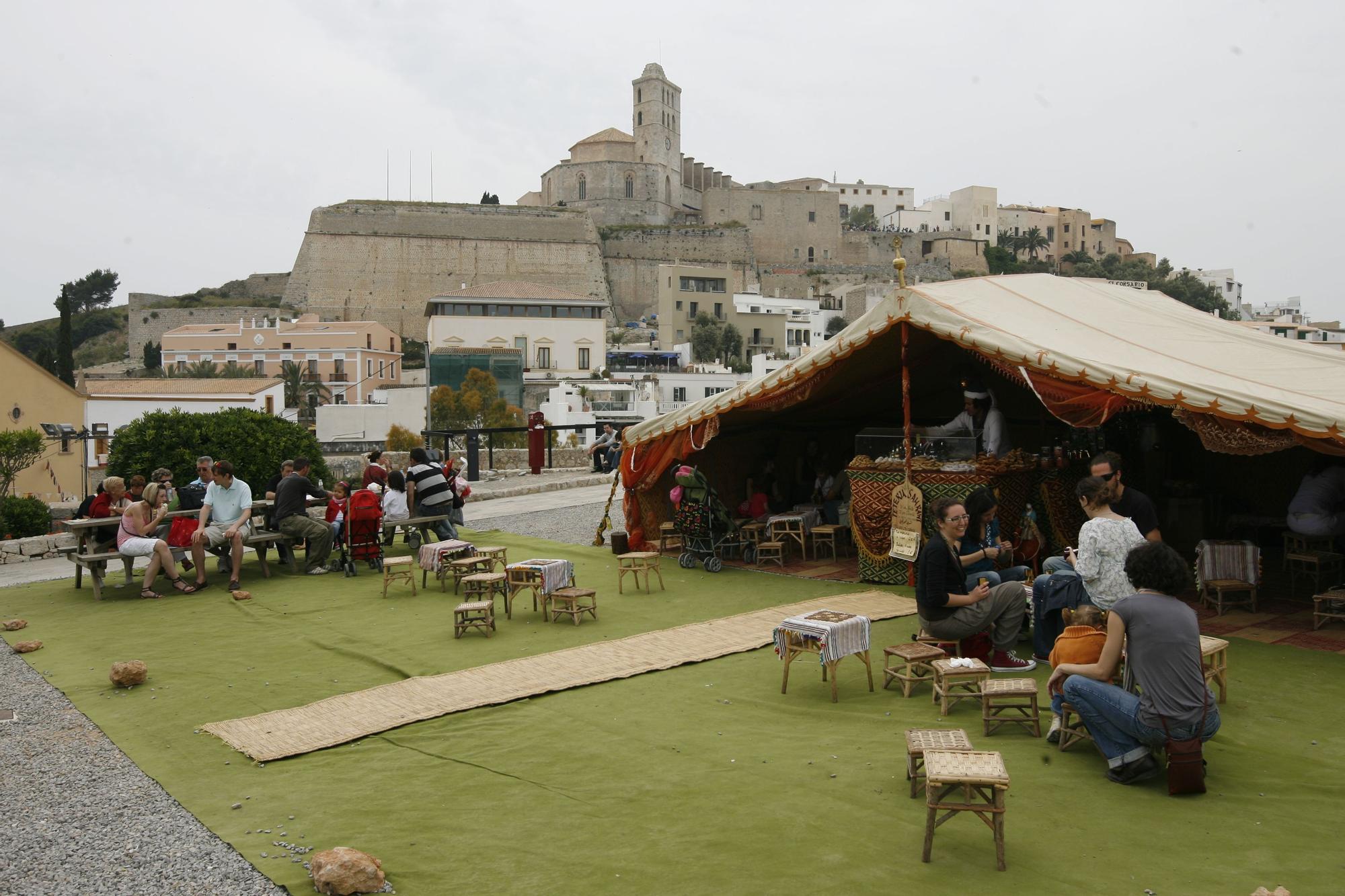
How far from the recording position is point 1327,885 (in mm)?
3221

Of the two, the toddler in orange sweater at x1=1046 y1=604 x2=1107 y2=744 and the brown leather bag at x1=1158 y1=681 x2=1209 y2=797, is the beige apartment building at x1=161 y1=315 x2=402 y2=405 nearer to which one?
the toddler in orange sweater at x1=1046 y1=604 x2=1107 y2=744

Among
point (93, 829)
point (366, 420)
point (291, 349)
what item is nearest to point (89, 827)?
point (93, 829)

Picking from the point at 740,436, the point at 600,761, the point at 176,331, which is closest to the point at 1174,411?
the point at 600,761

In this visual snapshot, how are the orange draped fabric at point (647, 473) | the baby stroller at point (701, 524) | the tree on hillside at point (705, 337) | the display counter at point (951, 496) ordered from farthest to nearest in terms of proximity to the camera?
the tree on hillside at point (705, 337) < the orange draped fabric at point (647, 473) < the baby stroller at point (701, 524) < the display counter at point (951, 496)

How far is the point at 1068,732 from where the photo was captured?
4.43 meters

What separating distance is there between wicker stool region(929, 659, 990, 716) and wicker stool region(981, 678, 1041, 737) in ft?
0.66

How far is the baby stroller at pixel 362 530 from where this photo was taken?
9.47 m

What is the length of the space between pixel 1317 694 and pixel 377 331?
202 ft

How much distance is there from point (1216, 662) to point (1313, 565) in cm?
335

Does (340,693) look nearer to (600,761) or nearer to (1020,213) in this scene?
(600,761)

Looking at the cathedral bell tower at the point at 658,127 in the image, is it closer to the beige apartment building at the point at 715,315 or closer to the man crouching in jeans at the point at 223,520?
the beige apartment building at the point at 715,315

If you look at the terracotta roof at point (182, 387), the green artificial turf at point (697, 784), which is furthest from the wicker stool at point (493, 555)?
the terracotta roof at point (182, 387)

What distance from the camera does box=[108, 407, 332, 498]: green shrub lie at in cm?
1260

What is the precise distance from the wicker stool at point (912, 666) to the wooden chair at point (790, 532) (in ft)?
13.0
